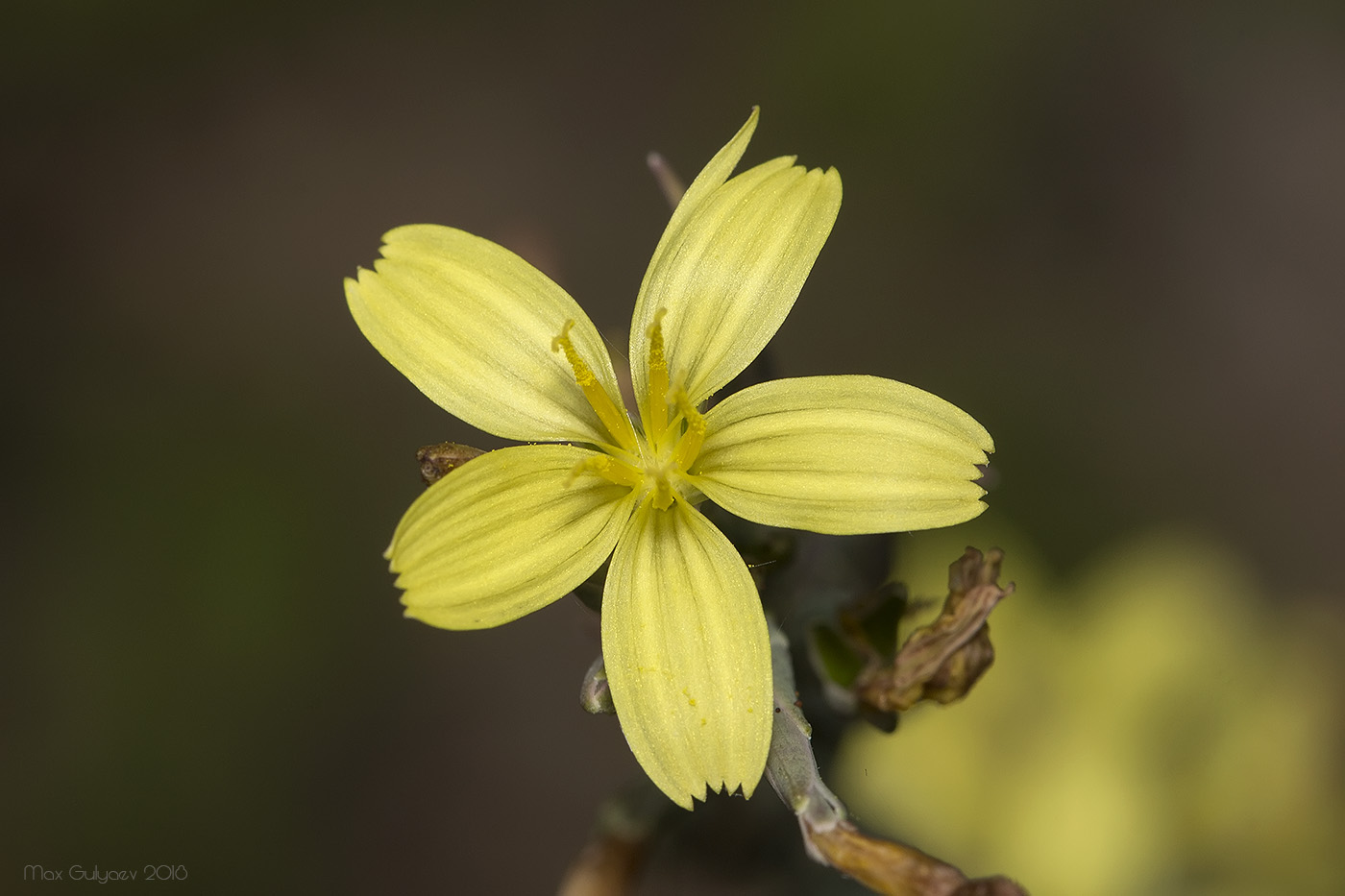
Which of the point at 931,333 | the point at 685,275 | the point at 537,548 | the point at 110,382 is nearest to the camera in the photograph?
the point at 537,548

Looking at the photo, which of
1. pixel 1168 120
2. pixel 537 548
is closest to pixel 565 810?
pixel 537 548

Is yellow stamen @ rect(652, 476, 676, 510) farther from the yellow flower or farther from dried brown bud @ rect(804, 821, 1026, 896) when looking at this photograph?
dried brown bud @ rect(804, 821, 1026, 896)

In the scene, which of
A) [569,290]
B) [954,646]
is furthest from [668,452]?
[569,290]

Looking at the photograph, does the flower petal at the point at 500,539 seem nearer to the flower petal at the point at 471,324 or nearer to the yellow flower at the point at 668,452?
A: the yellow flower at the point at 668,452

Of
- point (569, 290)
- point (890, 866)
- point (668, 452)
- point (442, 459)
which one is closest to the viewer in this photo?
point (890, 866)

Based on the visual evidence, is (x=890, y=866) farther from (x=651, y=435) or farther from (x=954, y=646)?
(x=651, y=435)

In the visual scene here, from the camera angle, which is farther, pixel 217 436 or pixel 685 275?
pixel 217 436

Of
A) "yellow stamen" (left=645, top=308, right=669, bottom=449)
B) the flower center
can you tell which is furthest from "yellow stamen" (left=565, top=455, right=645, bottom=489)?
"yellow stamen" (left=645, top=308, right=669, bottom=449)

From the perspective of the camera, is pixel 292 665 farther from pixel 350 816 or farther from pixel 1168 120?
pixel 1168 120
